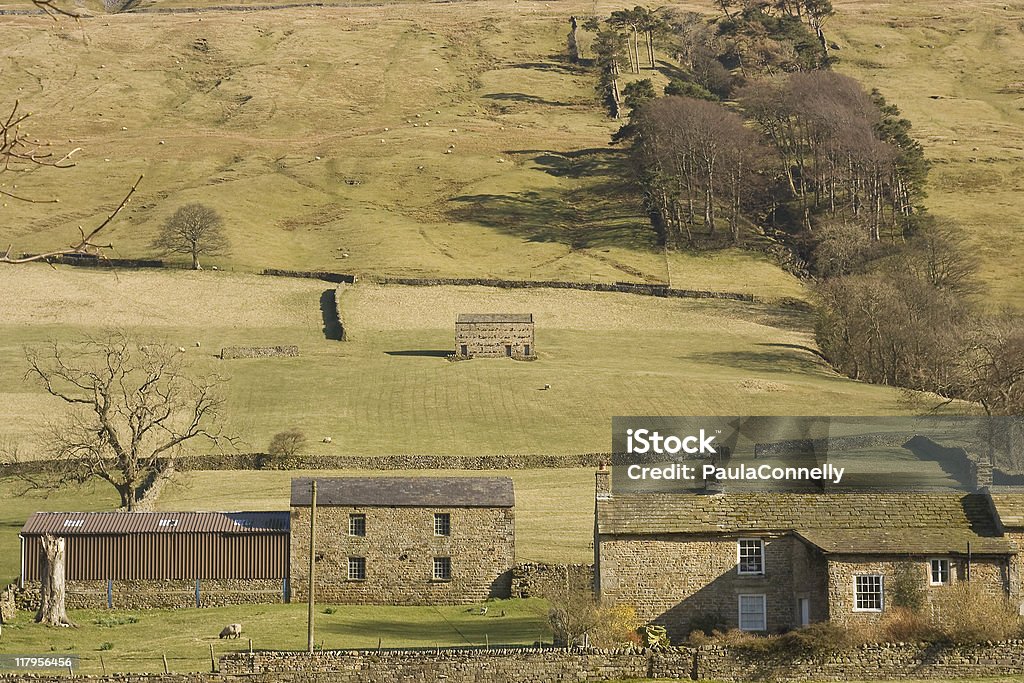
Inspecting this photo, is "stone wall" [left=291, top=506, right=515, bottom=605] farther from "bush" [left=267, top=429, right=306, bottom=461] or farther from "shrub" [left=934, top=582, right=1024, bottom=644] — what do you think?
"bush" [left=267, top=429, right=306, bottom=461]

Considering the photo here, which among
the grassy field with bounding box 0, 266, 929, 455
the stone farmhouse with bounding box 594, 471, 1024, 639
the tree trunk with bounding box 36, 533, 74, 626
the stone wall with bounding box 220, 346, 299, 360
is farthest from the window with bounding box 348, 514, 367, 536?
the stone wall with bounding box 220, 346, 299, 360

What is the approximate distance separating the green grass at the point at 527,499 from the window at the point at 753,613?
36.2 ft

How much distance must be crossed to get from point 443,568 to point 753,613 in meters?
12.5

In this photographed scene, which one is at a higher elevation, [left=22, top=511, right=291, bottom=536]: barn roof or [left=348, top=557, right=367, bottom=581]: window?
[left=22, top=511, right=291, bottom=536]: barn roof

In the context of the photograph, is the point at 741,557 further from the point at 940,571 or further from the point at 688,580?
the point at 940,571

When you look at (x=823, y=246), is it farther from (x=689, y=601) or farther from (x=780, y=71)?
(x=689, y=601)

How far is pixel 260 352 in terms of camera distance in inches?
3927

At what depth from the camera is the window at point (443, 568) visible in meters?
51.2

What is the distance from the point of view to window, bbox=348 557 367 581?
50906mm

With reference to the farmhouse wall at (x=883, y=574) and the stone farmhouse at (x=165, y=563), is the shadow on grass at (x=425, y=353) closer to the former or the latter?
the stone farmhouse at (x=165, y=563)

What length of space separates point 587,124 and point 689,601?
15310 centimetres

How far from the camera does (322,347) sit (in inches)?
4050

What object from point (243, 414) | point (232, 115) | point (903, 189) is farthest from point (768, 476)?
point (232, 115)

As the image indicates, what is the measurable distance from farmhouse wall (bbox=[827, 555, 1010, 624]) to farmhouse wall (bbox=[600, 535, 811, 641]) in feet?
6.69
